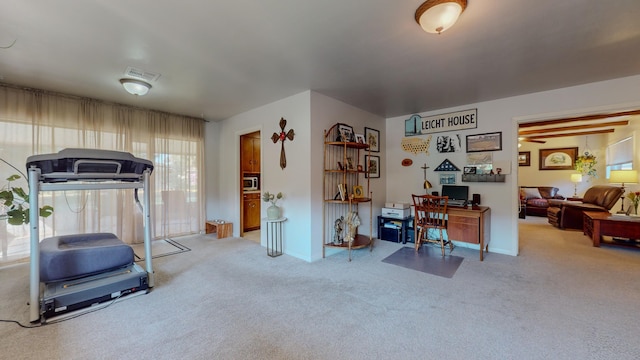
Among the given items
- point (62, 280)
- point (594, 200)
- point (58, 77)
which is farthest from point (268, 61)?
point (594, 200)

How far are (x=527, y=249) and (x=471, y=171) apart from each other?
156 cm

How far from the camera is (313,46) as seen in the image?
2379mm

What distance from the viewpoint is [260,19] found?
1977 mm

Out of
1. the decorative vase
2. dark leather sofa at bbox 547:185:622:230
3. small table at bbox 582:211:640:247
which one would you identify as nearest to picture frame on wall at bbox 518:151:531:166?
dark leather sofa at bbox 547:185:622:230

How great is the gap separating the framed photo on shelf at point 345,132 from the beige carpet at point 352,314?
1880 mm

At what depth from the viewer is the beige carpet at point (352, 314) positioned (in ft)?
5.74

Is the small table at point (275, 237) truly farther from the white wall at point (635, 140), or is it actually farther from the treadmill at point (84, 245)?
the white wall at point (635, 140)

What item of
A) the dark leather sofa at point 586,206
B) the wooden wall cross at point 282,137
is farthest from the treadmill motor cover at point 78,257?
the dark leather sofa at point 586,206

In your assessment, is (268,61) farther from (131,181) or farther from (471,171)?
(471,171)

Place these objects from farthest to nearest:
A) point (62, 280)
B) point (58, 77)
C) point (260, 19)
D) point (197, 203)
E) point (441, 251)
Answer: point (197, 203) → point (441, 251) → point (58, 77) → point (62, 280) → point (260, 19)

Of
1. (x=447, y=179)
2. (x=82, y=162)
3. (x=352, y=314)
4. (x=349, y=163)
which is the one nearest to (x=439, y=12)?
(x=352, y=314)

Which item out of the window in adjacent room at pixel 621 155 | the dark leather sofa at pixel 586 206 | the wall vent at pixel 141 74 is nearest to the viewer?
the wall vent at pixel 141 74

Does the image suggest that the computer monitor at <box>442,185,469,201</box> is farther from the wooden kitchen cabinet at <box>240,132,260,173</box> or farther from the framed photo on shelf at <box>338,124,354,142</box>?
the wooden kitchen cabinet at <box>240,132,260,173</box>

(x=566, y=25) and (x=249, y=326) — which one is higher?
(x=566, y=25)
